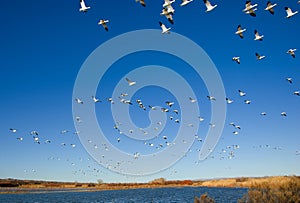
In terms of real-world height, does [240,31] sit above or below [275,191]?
above

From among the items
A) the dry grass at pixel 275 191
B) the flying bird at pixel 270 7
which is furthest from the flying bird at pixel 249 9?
the dry grass at pixel 275 191

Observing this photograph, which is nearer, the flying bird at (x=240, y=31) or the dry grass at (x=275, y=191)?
the dry grass at (x=275, y=191)

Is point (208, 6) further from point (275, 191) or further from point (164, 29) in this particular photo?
point (275, 191)

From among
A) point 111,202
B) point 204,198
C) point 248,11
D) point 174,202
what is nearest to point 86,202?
point 111,202

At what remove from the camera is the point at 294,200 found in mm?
19453

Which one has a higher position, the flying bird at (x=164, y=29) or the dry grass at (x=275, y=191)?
the flying bird at (x=164, y=29)

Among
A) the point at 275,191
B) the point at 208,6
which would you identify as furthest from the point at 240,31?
the point at 275,191

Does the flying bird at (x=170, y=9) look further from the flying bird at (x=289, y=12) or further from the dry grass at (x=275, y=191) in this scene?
the dry grass at (x=275, y=191)

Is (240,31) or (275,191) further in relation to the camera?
(240,31)

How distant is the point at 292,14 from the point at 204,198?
1307cm

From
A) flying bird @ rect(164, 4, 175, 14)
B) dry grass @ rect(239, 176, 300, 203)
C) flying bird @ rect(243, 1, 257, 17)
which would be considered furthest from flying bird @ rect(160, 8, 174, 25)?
dry grass @ rect(239, 176, 300, 203)

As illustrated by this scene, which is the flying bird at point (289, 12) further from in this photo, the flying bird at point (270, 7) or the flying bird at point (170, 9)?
the flying bird at point (170, 9)

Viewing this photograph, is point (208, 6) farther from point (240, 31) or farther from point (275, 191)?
point (275, 191)

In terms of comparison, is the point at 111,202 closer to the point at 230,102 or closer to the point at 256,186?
the point at 230,102
